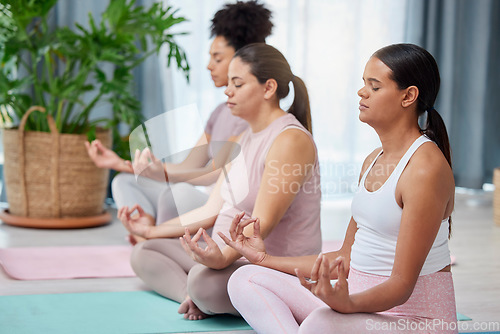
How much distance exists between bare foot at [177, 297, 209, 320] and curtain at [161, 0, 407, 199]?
7.36 feet

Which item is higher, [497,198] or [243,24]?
[243,24]

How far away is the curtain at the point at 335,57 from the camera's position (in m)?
4.21

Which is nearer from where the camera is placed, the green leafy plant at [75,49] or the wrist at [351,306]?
the wrist at [351,306]

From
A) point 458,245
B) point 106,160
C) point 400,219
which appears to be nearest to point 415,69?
point 400,219

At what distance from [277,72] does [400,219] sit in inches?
26.6

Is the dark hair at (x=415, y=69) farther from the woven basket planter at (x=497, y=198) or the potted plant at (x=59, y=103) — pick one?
the woven basket planter at (x=497, y=198)

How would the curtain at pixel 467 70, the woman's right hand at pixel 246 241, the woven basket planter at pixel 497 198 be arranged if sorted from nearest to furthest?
the woman's right hand at pixel 246 241 < the woven basket planter at pixel 497 198 < the curtain at pixel 467 70

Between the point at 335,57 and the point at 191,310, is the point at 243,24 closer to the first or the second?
the point at 191,310

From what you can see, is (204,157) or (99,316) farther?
(99,316)

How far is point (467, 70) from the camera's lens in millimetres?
4562

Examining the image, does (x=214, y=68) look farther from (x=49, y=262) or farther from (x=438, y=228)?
(x=438, y=228)

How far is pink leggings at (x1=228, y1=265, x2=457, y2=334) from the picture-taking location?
1302mm

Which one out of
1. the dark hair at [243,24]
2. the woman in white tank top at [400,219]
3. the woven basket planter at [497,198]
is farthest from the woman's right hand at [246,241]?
the woven basket planter at [497,198]

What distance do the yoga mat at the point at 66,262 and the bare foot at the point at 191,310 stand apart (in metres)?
0.52
